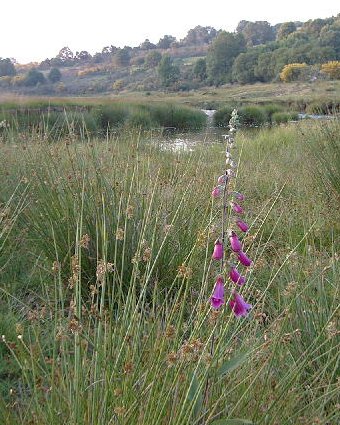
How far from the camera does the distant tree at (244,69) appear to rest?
63.2 metres

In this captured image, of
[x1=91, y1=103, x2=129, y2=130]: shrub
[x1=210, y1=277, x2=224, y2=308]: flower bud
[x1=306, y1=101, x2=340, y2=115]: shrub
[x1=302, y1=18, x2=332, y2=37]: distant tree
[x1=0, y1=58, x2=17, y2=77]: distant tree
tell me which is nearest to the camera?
[x1=210, y1=277, x2=224, y2=308]: flower bud

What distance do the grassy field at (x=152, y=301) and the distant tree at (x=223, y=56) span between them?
63080 millimetres

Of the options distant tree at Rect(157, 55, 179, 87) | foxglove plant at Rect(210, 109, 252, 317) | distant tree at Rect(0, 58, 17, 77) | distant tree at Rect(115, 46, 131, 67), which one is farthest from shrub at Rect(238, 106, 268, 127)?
distant tree at Rect(115, 46, 131, 67)

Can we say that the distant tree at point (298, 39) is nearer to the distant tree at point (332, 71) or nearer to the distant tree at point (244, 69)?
the distant tree at point (244, 69)

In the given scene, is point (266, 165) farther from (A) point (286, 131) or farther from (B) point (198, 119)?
(B) point (198, 119)

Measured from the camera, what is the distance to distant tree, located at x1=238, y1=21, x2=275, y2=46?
327ft

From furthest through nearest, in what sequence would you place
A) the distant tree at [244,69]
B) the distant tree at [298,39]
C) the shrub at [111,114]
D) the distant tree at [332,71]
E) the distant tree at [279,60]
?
the distant tree at [298,39]
the distant tree at [244,69]
the distant tree at [279,60]
the distant tree at [332,71]
the shrub at [111,114]

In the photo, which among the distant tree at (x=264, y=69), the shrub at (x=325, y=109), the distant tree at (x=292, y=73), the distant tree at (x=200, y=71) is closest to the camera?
the shrub at (x=325, y=109)

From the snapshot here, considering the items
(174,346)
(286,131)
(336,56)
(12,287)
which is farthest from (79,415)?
(336,56)

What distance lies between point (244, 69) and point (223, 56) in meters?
8.20

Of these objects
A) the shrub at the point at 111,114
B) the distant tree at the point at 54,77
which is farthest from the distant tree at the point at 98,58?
the shrub at the point at 111,114

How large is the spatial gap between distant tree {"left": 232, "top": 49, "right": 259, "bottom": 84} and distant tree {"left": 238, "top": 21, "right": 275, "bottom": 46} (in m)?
36.3

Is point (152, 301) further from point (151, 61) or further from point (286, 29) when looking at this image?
point (286, 29)

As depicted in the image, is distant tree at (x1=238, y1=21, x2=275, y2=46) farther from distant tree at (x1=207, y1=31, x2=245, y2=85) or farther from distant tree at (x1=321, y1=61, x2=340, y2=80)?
distant tree at (x1=321, y1=61, x2=340, y2=80)
